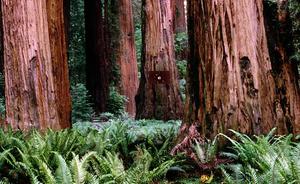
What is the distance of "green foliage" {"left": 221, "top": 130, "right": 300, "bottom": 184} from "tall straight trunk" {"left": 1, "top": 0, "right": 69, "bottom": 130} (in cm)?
328

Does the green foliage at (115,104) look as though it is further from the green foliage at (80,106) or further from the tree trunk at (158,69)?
the tree trunk at (158,69)

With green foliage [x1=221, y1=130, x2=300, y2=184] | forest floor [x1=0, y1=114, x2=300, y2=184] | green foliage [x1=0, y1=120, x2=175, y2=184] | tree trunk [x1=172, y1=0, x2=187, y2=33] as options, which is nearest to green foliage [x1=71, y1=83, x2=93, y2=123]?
green foliage [x1=0, y1=120, x2=175, y2=184]

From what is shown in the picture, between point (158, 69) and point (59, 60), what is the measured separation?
4.28 m

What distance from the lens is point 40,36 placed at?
7.31 meters

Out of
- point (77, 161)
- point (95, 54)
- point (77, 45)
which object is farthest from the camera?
point (77, 45)

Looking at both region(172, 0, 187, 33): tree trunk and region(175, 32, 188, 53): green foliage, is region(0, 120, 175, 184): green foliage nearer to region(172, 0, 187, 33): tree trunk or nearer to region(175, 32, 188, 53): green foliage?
region(175, 32, 188, 53): green foliage

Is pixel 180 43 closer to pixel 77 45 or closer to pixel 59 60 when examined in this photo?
pixel 77 45

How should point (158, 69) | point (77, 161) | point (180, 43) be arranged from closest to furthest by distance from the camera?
point (77, 161) → point (158, 69) → point (180, 43)

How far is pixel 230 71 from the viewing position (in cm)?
546

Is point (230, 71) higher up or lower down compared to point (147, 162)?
higher up

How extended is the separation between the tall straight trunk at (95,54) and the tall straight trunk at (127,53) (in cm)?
249

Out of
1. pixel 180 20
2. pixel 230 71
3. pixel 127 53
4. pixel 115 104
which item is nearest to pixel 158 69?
pixel 115 104

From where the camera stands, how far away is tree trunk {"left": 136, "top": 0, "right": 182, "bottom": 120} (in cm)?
1175

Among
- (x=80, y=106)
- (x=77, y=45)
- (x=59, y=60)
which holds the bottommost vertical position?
(x=80, y=106)
